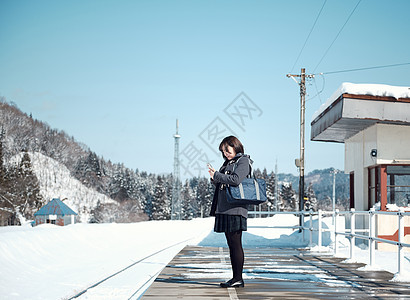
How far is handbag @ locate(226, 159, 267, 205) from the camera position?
5953 mm

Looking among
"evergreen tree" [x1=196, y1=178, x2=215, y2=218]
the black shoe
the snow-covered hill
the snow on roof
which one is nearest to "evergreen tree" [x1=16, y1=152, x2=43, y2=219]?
the snow-covered hill

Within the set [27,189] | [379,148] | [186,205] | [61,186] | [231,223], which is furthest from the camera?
[186,205]

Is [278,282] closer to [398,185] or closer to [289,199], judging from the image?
[398,185]

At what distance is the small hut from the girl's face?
67.8 meters

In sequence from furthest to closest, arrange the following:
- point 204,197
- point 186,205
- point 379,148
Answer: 1. point 204,197
2. point 186,205
3. point 379,148

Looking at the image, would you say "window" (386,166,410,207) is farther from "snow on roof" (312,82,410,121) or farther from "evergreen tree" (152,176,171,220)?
"evergreen tree" (152,176,171,220)

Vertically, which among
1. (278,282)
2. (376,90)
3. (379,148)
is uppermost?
(376,90)

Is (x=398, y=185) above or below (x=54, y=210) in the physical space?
above

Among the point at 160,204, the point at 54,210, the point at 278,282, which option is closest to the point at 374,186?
the point at 278,282

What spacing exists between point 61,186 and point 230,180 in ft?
375

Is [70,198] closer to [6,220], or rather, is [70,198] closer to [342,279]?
[6,220]

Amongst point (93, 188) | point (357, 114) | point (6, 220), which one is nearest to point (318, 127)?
point (357, 114)

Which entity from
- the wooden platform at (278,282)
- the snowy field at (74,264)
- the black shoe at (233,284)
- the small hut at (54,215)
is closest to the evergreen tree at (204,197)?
the small hut at (54,215)

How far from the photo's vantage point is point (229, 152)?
249 inches
